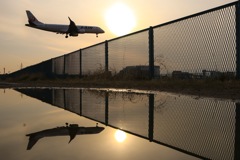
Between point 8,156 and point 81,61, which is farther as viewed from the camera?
point 81,61

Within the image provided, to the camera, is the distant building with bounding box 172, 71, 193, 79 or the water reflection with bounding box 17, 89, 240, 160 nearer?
the water reflection with bounding box 17, 89, 240, 160

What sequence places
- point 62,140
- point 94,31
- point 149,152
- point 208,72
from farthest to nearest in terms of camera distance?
point 94,31 < point 208,72 < point 62,140 < point 149,152

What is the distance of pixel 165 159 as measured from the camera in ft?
5.49

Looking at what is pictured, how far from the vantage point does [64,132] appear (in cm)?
245

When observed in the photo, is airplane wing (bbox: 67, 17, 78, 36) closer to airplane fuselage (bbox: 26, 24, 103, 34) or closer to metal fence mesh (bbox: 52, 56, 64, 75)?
airplane fuselage (bbox: 26, 24, 103, 34)

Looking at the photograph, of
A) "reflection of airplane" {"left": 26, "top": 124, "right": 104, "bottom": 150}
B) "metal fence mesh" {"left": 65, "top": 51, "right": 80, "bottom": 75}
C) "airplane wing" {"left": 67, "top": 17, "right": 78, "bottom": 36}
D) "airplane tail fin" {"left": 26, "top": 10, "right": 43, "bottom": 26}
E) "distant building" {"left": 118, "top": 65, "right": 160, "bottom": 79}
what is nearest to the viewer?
"reflection of airplane" {"left": 26, "top": 124, "right": 104, "bottom": 150}

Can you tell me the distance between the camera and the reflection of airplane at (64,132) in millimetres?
2221

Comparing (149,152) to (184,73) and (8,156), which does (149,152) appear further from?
(184,73)

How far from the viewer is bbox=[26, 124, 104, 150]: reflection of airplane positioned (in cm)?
222

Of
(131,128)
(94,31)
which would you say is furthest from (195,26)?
(94,31)

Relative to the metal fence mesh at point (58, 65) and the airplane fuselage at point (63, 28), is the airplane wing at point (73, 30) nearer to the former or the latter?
the airplane fuselage at point (63, 28)

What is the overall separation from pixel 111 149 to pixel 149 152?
0.71 ft

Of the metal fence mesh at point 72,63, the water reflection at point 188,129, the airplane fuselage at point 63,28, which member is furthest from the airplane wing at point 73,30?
the water reflection at point 188,129

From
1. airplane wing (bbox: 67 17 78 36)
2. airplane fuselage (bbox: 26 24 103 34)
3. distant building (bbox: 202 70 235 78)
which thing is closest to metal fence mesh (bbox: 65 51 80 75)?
distant building (bbox: 202 70 235 78)
